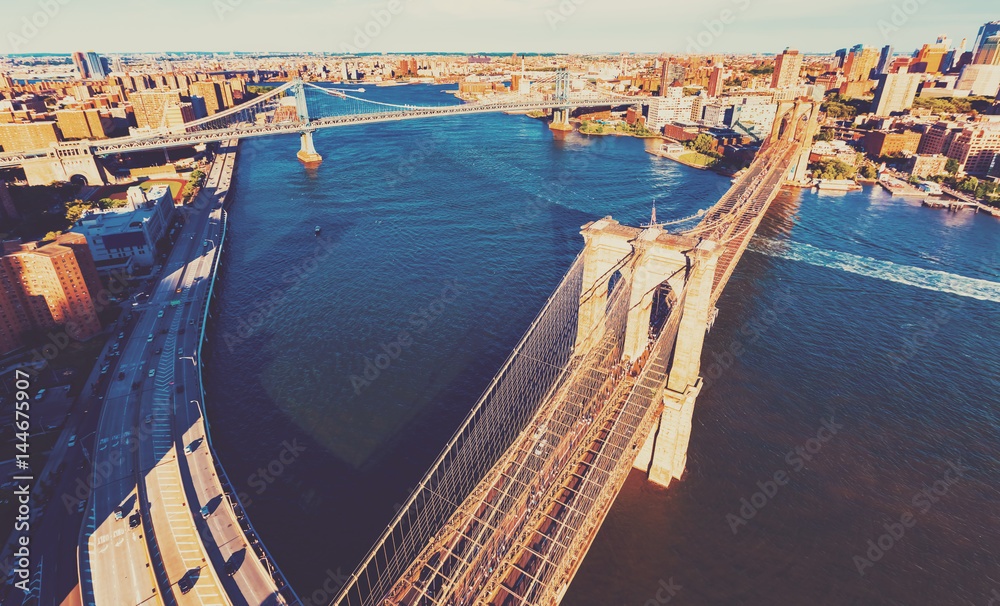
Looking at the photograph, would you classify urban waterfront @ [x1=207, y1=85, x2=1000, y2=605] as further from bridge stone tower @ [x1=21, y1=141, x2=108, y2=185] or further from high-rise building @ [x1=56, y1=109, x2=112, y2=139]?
high-rise building @ [x1=56, y1=109, x2=112, y2=139]

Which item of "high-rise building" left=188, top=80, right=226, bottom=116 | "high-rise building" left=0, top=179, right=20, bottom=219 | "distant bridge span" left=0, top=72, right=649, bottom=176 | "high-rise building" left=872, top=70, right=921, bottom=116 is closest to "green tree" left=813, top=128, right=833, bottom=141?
"high-rise building" left=872, top=70, right=921, bottom=116

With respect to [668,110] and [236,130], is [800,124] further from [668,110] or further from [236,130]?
[236,130]

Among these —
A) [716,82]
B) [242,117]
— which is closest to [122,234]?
[242,117]

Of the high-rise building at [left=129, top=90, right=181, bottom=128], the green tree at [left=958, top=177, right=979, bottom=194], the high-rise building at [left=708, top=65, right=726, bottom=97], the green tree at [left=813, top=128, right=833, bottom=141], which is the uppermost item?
the high-rise building at [left=708, top=65, right=726, bottom=97]

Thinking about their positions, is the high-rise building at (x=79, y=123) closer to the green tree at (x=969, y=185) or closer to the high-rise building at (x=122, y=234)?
the high-rise building at (x=122, y=234)

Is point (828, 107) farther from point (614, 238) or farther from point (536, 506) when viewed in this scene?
point (536, 506)

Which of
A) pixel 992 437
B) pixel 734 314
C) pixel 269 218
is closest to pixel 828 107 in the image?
pixel 734 314

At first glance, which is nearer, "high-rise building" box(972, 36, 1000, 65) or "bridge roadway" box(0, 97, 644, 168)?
"bridge roadway" box(0, 97, 644, 168)
